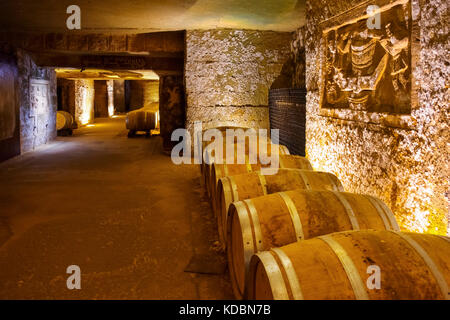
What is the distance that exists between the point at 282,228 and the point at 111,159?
6399mm

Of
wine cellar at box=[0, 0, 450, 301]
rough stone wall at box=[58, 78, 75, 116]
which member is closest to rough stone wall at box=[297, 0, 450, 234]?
wine cellar at box=[0, 0, 450, 301]

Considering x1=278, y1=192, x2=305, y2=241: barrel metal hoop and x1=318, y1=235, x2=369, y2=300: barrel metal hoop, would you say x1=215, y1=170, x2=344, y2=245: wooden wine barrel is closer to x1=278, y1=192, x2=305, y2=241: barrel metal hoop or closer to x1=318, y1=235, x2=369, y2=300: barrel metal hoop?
x1=278, y1=192, x2=305, y2=241: barrel metal hoop

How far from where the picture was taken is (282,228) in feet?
6.84

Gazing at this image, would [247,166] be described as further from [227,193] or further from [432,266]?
[432,266]

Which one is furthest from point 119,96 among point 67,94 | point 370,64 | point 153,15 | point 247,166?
point 370,64

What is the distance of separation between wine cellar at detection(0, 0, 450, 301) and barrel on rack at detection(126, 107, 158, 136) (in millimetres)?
3514

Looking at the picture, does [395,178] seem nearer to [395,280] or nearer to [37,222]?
[395,280]

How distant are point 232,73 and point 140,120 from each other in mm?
5289

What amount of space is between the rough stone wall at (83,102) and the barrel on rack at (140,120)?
4065mm

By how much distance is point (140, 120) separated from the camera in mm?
12016
